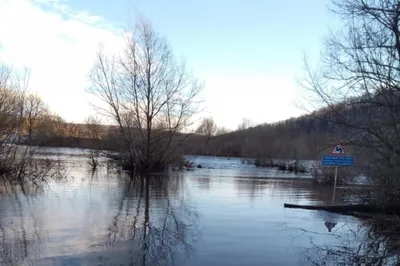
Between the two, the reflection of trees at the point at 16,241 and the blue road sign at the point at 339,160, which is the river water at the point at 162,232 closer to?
the reflection of trees at the point at 16,241

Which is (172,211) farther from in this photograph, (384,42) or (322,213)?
(384,42)

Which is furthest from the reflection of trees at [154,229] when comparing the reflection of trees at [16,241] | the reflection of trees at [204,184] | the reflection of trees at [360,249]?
the reflection of trees at [204,184]

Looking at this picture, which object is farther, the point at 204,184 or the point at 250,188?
the point at 204,184

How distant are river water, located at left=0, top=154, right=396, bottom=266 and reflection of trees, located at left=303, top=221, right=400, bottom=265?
0.04 metres

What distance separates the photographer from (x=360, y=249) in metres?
9.73

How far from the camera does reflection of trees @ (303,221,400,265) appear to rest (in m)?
8.62

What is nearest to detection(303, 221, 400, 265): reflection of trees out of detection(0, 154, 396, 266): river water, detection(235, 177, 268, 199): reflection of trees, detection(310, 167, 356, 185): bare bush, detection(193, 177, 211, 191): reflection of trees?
detection(0, 154, 396, 266): river water

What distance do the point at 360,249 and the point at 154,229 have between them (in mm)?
4983

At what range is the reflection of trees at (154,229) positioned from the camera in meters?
8.23

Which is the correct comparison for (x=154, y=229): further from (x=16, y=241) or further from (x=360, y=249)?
(x=360, y=249)

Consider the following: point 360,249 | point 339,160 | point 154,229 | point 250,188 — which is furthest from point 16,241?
point 250,188

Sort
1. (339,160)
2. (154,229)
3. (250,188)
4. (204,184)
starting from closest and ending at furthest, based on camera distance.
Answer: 1. (154,229)
2. (339,160)
3. (250,188)
4. (204,184)

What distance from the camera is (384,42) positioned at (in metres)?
13.2

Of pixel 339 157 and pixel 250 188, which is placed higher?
pixel 339 157
